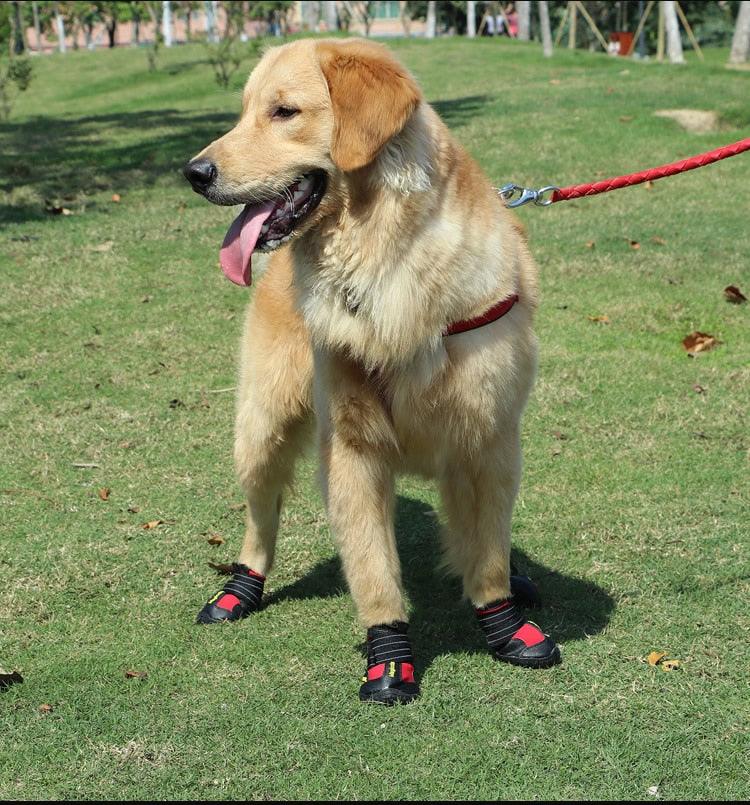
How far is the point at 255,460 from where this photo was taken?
4.23 meters

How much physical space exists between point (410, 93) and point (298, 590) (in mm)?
2271

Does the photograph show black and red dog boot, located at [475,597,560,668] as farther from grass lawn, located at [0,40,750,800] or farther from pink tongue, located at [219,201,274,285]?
pink tongue, located at [219,201,274,285]

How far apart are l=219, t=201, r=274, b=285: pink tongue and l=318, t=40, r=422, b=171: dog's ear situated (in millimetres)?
292

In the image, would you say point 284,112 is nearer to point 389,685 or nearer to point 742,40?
point 389,685

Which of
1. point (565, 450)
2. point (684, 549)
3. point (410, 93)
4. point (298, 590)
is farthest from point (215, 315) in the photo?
point (410, 93)

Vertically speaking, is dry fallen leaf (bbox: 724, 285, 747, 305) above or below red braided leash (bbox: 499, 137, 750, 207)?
below

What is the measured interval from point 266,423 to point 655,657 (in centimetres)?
173

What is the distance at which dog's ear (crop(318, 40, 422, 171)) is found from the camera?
308 centimetres

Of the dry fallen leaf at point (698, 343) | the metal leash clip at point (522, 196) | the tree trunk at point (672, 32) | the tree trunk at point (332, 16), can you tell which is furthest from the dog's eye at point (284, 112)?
the tree trunk at point (332, 16)

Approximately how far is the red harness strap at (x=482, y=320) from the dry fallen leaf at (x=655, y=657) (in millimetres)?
1392

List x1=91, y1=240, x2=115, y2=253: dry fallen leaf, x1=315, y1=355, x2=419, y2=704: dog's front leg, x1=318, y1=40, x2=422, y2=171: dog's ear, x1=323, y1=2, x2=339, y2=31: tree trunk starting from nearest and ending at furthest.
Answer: x1=318, y1=40, x2=422, y2=171: dog's ear, x1=315, y1=355, x2=419, y2=704: dog's front leg, x1=91, y1=240, x2=115, y2=253: dry fallen leaf, x1=323, y1=2, x2=339, y2=31: tree trunk

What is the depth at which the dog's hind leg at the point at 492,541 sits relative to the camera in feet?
11.9

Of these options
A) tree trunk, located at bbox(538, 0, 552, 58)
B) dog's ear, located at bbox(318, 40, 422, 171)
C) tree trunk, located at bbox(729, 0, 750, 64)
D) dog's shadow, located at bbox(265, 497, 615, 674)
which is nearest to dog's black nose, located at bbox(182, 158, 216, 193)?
dog's ear, located at bbox(318, 40, 422, 171)

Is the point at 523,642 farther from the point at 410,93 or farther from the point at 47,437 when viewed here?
the point at 47,437
